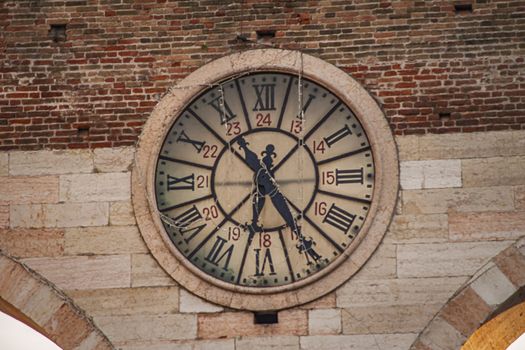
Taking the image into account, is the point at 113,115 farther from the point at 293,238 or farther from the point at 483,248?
the point at 483,248

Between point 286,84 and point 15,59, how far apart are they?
2.39 meters

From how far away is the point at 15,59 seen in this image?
1588cm

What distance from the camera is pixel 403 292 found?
49.3 feet

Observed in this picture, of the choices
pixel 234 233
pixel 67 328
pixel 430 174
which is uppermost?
pixel 430 174

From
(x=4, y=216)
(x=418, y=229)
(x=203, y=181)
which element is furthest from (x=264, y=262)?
(x=4, y=216)

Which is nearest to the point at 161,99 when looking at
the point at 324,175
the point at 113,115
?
the point at 113,115

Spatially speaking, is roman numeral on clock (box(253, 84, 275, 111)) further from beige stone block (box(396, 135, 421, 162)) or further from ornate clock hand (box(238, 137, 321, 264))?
beige stone block (box(396, 135, 421, 162))

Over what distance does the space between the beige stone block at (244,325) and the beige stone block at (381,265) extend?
60cm

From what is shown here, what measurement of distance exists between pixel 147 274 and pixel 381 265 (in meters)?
1.96

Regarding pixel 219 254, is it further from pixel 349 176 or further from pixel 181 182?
pixel 349 176

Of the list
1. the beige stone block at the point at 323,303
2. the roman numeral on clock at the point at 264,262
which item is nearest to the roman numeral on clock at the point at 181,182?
the roman numeral on clock at the point at 264,262

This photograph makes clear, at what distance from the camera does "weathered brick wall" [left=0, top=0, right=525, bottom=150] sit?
15.4 m

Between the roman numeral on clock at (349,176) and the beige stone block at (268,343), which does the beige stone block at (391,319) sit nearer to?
the beige stone block at (268,343)

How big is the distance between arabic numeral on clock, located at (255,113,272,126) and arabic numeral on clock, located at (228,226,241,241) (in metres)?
0.93
